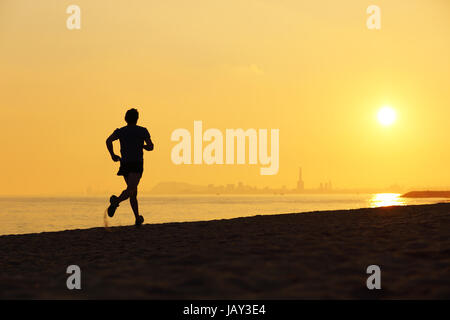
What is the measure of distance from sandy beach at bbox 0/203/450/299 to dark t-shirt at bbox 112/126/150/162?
1756 millimetres

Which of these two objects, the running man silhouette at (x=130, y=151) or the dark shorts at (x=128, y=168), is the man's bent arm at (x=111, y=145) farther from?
the dark shorts at (x=128, y=168)

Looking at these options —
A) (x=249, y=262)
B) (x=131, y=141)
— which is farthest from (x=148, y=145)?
(x=249, y=262)

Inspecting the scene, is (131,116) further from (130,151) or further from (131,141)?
(130,151)

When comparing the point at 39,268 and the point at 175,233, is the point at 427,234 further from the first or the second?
the point at 39,268

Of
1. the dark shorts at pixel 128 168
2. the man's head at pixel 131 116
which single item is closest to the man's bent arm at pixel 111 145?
the dark shorts at pixel 128 168

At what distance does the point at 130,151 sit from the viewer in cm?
1202

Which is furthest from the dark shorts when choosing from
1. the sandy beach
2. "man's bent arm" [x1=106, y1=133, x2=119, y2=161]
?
the sandy beach

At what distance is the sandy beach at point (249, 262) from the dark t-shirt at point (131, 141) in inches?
69.1

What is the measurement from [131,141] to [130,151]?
0.22 m

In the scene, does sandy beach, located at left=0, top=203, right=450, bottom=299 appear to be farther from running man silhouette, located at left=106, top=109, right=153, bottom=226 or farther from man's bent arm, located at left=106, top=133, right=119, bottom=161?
man's bent arm, located at left=106, top=133, right=119, bottom=161

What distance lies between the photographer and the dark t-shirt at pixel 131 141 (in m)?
12.0

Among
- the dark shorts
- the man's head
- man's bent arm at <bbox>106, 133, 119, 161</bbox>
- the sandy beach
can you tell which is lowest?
the sandy beach

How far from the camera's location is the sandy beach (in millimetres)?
5656
